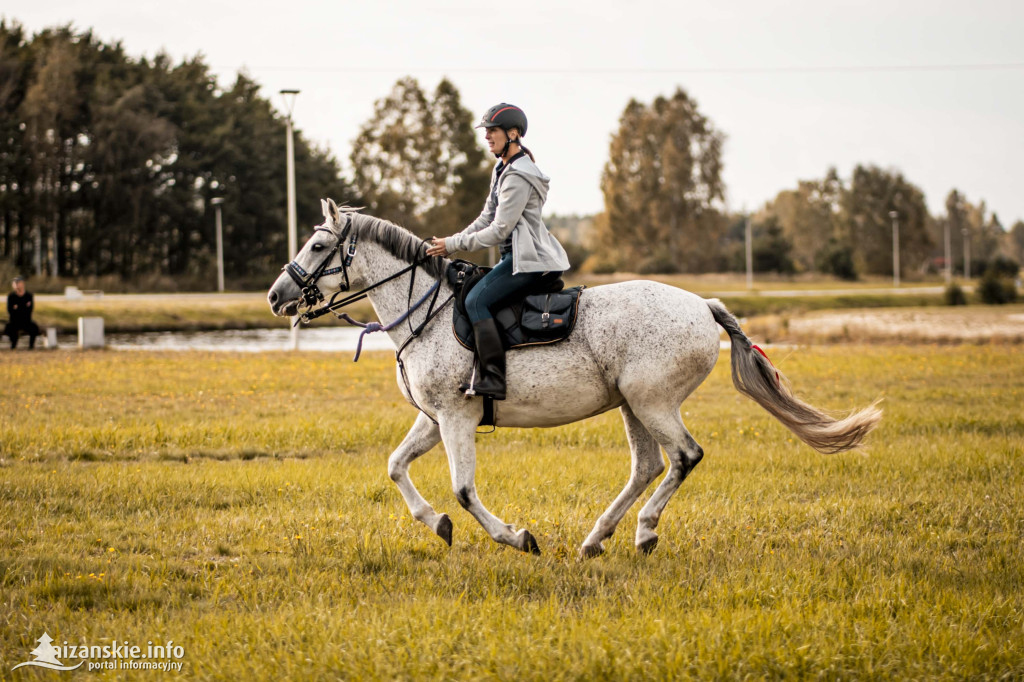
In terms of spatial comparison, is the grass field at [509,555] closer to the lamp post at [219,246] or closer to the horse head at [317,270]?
the horse head at [317,270]

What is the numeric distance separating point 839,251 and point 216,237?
64.3m

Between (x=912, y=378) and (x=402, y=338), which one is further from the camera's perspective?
(x=912, y=378)

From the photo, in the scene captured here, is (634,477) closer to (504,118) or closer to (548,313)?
(548,313)

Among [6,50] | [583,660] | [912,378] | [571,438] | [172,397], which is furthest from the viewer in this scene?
[6,50]

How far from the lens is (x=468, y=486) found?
6.33 metres

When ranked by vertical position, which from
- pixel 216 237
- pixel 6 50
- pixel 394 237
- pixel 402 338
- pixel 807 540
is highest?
pixel 6 50

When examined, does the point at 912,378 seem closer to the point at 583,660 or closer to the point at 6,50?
the point at 583,660

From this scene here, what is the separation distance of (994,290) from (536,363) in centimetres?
6024

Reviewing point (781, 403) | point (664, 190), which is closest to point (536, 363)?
point (781, 403)

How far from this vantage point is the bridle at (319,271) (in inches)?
259

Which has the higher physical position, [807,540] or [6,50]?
[6,50]

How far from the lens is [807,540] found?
22.1ft

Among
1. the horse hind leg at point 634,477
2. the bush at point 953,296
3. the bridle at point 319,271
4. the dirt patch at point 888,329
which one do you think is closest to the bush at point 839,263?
the bush at point 953,296

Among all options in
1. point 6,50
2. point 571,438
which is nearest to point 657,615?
point 571,438
